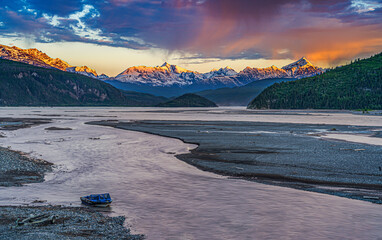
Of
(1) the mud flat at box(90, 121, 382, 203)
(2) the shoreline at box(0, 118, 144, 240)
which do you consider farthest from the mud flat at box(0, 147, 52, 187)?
(1) the mud flat at box(90, 121, 382, 203)

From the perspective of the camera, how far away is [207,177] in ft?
122

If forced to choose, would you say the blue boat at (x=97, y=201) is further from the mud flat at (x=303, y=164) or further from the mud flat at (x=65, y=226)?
the mud flat at (x=303, y=164)

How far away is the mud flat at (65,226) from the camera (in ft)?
63.7

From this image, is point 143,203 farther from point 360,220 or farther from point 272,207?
point 360,220

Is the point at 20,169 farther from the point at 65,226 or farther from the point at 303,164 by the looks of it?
the point at 303,164

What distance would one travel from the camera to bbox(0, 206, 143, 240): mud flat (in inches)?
765

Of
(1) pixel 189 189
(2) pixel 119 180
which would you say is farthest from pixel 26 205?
(1) pixel 189 189

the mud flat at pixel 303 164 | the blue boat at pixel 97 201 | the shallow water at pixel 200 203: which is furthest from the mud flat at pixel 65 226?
the mud flat at pixel 303 164

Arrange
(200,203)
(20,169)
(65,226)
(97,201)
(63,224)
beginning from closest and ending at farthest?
(65,226), (63,224), (97,201), (200,203), (20,169)

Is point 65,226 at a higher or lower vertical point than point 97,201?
lower

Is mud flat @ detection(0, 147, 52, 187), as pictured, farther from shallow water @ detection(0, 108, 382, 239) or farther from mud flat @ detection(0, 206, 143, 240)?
mud flat @ detection(0, 206, 143, 240)

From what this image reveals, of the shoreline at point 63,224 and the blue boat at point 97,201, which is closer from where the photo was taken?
the shoreline at point 63,224

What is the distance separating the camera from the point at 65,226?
20875 millimetres

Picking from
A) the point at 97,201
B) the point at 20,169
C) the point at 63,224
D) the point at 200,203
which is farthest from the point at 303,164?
the point at 20,169
